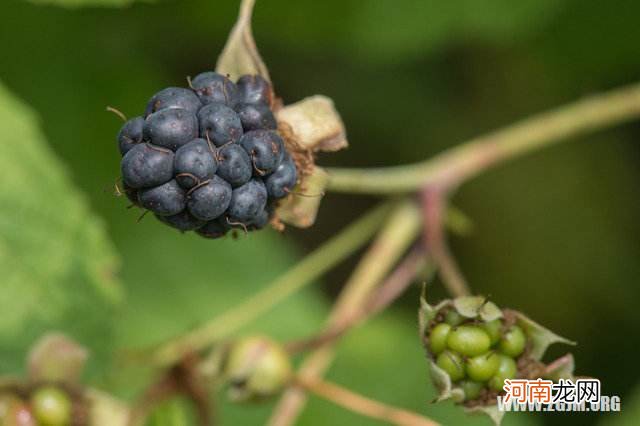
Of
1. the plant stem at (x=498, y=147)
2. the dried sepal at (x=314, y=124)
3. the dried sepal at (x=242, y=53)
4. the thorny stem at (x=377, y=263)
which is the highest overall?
the plant stem at (x=498, y=147)

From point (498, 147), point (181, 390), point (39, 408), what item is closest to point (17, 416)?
point (39, 408)

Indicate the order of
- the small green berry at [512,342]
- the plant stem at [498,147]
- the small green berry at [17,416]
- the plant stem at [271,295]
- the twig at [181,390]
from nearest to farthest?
1. the small green berry at [512,342]
2. the small green berry at [17,416]
3. the twig at [181,390]
4. the plant stem at [271,295]
5. the plant stem at [498,147]

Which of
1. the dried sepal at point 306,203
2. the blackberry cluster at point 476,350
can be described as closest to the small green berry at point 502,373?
the blackberry cluster at point 476,350

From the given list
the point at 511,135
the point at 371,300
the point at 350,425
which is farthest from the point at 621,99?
the point at 350,425

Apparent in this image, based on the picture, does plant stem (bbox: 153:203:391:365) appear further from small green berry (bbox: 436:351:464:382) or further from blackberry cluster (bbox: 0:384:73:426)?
small green berry (bbox: 436:351:464:382)

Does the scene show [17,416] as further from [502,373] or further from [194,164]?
[502,373]

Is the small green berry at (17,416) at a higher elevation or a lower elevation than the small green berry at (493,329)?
lower

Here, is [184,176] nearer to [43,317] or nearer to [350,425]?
[43,317]

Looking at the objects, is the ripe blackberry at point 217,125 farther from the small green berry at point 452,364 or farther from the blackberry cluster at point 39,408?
the blackberry cluster at point 39,408
